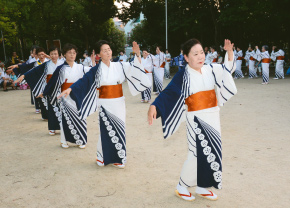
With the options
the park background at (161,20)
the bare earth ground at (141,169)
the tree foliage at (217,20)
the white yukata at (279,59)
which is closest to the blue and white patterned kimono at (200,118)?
the bare earth ground at (141,169)

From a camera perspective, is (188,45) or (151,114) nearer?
(151,114)

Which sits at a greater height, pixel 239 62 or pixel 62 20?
pixel 62 20

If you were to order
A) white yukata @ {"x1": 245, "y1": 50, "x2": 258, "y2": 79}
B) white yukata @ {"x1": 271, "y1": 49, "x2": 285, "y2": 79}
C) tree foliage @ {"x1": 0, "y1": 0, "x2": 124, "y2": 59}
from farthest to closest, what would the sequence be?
tree foliage @ {"x1": 0, "y1": 0, "x2": 124, "y2": 59}
white yukata @ {"x1": 245, "y1": 50, "x2": 258, "y2": 79}
white yukata @ {"x1": 271, "y1": 49, "x2": 285, "y2": 79}

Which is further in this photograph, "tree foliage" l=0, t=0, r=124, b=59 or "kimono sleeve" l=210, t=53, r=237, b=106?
"tree foliage" l=0, t=0, r=124, b=59

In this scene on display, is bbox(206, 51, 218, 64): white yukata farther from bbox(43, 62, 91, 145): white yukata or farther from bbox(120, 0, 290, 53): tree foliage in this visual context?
bbox(43, 62, 91, 145): white yukata

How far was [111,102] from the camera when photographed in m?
4.75

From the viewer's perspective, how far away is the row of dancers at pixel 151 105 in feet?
11.4

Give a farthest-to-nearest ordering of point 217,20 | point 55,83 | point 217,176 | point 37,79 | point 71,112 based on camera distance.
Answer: point 217,20, point 37,79, point 55,83, point 71,112, point 217,176

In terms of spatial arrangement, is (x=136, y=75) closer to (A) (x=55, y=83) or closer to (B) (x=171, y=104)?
(B) (x=171, y=104)

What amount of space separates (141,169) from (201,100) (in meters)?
1.75

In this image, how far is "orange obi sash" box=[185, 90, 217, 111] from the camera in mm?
3492

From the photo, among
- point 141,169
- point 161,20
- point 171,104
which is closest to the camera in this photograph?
point 171,104

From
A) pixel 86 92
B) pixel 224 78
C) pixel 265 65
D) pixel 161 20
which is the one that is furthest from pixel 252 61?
pixel 224 78

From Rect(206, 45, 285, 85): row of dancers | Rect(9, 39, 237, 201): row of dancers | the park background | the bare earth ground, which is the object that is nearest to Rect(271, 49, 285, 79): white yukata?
Rect(206, 45, 285, 85): row of dancers
